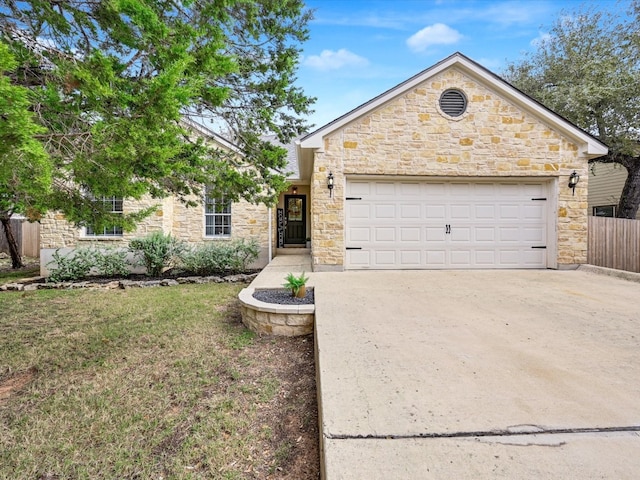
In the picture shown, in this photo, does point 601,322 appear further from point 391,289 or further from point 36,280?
point 36,280

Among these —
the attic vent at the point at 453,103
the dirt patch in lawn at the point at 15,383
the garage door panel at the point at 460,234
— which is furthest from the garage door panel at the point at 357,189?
the dirt patch in lawn at the point at 15,383

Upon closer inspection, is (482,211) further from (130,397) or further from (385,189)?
(130,397)

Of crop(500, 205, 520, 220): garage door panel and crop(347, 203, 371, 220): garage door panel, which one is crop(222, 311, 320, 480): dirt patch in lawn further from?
crop(500, 205, 520, 220): garage door panel

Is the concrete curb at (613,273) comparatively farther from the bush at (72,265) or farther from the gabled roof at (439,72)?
the bush at (72,265)

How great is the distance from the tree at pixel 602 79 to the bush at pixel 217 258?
491 inches

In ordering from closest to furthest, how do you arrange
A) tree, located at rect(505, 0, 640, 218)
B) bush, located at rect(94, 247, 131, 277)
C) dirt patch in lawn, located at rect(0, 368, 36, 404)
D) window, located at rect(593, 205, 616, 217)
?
1. dirt patch in lawn, located at rect(0, 368, 36, 404)
2. bush, located at rect(94, 247, 131, 277)
3. tree, located at rect(505, 0, 640, 218)
4. window, located at rect(593, 205, 616, 217)

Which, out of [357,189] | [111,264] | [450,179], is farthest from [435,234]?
[111,264]

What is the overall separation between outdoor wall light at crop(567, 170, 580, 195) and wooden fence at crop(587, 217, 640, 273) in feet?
4.30

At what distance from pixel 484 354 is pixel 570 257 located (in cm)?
690

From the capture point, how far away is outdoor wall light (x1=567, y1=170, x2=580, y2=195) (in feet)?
26.7

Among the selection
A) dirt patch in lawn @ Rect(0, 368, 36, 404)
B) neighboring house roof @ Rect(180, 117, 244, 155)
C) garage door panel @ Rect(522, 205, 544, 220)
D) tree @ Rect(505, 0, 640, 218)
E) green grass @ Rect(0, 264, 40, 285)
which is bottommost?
dirt patch in lawn @ Rect(0, 368, 36, 404)

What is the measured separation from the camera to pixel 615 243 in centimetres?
852

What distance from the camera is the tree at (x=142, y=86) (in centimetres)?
279

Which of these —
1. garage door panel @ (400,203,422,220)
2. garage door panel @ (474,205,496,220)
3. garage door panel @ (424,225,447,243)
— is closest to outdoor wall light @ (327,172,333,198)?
garage door panel @ (400,203,422,220)
